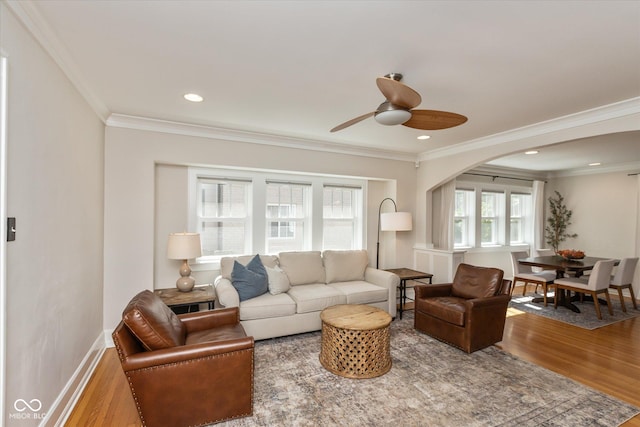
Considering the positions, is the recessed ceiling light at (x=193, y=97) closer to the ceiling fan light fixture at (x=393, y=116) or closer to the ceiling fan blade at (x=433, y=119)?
the ceiling fan light fixture at (x=393, y=116)

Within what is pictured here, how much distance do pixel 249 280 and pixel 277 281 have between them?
362 millimetres

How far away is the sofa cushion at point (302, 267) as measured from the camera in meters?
4.07

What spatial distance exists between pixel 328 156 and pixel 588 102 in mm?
2941

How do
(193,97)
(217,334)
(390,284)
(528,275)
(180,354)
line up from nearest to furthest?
(180,354), (217,334), (193,97), (390,284), (528,275)

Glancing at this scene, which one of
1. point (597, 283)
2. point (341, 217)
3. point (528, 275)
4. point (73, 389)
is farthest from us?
point (528, 275)

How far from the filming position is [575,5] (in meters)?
1.55

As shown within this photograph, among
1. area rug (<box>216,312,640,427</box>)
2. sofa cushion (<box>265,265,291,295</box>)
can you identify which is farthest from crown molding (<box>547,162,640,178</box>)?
sofa cushion (<box>265,265,291,295</box>)

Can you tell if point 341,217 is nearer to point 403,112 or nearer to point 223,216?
point 223,216

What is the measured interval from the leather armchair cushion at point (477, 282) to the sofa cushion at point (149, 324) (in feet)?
10.5

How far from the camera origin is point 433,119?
2.42 m

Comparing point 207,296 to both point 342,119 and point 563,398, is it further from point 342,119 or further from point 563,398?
point 563,398

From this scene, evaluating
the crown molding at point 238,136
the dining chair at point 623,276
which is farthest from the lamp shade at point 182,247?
the dining chair at point 623,276

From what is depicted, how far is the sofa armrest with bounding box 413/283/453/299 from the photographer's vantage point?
3748 millimetres

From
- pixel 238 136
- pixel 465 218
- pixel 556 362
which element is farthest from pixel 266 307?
pixel 465 218
